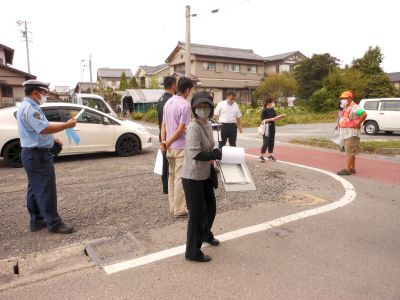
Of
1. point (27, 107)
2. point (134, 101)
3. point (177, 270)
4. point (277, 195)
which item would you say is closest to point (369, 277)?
point (177, 270)

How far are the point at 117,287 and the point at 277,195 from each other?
3.36 m

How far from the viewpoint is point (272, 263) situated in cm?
323

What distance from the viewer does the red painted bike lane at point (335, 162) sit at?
6980 mm

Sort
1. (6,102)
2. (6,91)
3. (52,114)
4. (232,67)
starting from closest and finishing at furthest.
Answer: (52,114), (6,102), (6,91), (232,67)

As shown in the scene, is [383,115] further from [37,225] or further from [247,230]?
[37,225]

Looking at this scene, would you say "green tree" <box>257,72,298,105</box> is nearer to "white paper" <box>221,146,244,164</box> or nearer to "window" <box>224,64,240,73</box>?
"window" <box>224,64,240,73</box>

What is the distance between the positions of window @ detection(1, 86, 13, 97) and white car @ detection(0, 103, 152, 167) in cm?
2314

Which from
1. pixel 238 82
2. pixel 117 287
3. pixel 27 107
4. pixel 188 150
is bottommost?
pixel 117 287

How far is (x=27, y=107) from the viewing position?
360cm

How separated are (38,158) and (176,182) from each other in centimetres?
167

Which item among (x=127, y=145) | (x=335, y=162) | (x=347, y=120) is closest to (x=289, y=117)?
(x=335, y=162)

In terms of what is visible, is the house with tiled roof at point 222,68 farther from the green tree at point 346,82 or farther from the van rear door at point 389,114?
the van rear door at point 389,114

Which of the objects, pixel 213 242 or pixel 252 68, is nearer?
pixel 213 242

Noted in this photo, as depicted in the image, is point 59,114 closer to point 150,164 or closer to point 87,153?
point 87,153
